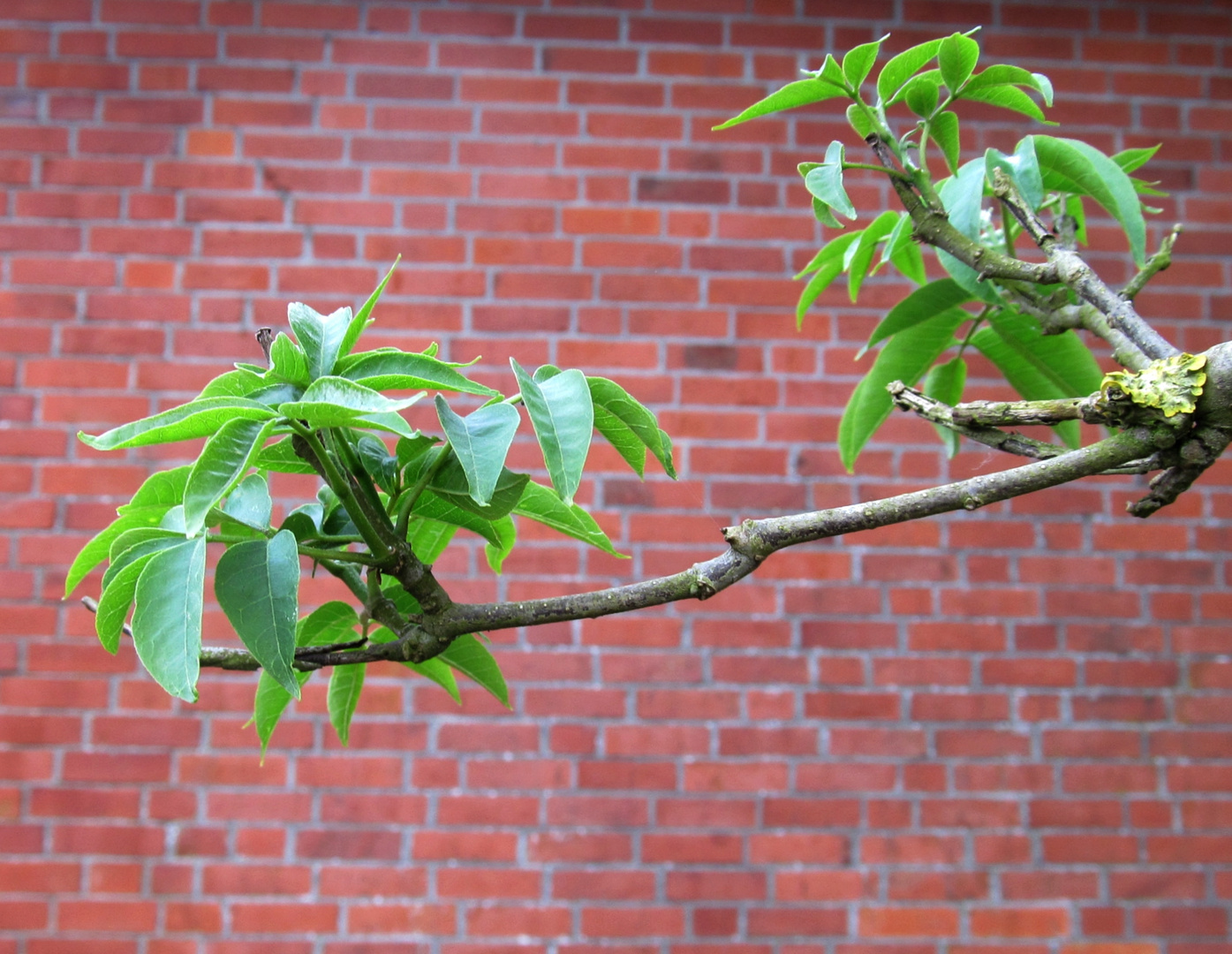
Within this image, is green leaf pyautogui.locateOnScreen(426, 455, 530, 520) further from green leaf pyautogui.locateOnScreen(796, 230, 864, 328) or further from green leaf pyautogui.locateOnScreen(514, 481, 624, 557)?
green leaf pyautogui.locateOnScreen(796, 230, 864, 328)

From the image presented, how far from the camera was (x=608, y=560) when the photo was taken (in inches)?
58.8

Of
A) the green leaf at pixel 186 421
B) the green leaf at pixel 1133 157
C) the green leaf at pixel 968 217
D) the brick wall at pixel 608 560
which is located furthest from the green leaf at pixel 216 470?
the brick wall at pixel 608 560

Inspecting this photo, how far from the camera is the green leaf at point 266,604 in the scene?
33 cm

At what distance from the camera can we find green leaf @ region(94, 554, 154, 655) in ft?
1.17

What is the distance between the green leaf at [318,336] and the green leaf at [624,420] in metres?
0.10

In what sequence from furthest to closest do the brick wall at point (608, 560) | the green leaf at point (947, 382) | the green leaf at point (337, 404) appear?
the brick wall at point (608, 560), the green leaf at point (947, 382), the green leaf at point (337, 404)

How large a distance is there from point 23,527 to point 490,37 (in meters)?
1.05

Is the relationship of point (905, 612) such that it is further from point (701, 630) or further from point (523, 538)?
point (523, 538)

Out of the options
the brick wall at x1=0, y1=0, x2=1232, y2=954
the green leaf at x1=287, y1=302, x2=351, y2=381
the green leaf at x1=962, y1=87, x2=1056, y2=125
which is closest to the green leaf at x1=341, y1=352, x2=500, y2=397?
the green leaf at x1=287, y1=302, x2=351, y2=381

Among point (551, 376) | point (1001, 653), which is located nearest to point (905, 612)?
point (1001, 653)

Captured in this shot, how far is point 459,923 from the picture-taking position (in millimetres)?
1432

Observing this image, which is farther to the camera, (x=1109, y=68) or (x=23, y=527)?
(x=1109, y=68)

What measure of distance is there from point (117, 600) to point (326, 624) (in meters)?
0.12

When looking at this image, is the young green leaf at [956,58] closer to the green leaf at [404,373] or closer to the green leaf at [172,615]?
the green leaf at [404,373]
